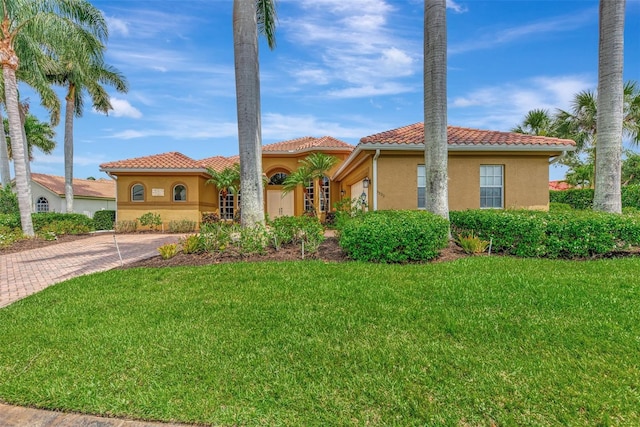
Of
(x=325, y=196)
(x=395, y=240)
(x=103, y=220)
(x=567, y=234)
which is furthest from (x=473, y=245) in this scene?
(x=103, y=220)

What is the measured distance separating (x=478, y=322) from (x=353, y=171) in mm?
12933

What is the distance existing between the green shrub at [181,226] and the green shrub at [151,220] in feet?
Answer: 2.51

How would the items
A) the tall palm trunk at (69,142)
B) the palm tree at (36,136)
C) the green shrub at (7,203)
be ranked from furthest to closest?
1. the palm tree at (36,136)
2. the tall palm trunk at (69,142)
3. the green shrub at (7,203)

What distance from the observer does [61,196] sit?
30.9 metres

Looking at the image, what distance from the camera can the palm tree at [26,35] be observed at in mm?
13070

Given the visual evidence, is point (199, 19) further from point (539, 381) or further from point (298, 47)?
point (539, 381)

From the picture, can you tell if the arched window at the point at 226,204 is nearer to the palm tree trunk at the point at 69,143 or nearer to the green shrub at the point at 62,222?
the green shrub at the point at 62,222

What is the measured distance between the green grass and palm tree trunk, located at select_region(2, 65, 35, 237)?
1200 cm

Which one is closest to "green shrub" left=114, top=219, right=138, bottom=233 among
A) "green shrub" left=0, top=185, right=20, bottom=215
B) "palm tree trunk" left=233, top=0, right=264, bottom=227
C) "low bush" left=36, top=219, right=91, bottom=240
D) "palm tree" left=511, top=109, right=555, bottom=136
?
"low bush" left=36, top=219, right=91, bottom=240

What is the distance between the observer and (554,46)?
11.7 metres

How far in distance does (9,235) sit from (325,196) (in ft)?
52.6

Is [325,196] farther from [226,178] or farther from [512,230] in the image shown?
[512,230]

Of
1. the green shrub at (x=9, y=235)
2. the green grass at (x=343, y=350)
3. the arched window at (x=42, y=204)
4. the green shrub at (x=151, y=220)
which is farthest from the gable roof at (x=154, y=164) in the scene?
the arched window at (x=42, y=204)

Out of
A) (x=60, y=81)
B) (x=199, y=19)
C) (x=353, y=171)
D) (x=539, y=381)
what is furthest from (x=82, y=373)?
(x=60, y=81)
